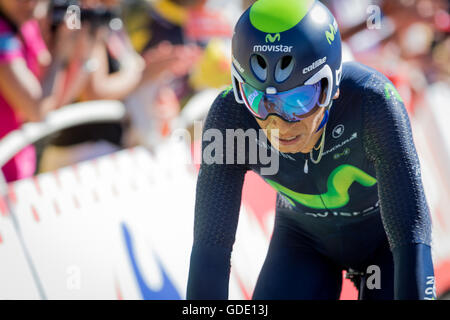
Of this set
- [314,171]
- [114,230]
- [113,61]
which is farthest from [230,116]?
[113,61]

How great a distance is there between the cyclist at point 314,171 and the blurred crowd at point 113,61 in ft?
6.46

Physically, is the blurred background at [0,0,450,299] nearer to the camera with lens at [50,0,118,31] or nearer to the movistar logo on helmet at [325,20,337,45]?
the camera with lens at [50,0,118,31]

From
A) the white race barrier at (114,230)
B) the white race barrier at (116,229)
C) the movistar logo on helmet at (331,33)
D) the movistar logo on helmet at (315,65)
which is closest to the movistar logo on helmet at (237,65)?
the movistar logo on helmet at (315,65)

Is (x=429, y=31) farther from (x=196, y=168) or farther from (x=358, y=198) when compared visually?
(x=358, y=198)

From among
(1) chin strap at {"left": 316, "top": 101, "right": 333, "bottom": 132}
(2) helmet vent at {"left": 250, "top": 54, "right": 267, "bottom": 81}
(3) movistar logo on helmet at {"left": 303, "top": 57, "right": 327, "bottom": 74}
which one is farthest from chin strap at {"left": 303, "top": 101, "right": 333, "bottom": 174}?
(2) helmet vent at {"left": 250, "top": 54, "right": 267, "bottom": 81}

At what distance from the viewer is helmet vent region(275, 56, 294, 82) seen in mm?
2371

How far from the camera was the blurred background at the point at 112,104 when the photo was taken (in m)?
4.27

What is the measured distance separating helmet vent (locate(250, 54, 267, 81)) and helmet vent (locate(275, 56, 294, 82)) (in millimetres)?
47

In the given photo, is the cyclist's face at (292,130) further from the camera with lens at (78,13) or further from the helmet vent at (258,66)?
the camera with lens at (78,13)

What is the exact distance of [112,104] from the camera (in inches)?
196

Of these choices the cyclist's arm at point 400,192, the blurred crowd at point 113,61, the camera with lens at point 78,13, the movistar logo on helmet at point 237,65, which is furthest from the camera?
the camera with lens at point 78,13

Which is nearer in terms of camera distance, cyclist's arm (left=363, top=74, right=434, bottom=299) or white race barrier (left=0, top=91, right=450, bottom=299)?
cyclist's arm (left=363, top=74, right=434, bottom=299)

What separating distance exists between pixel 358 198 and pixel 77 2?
272 centimetres
